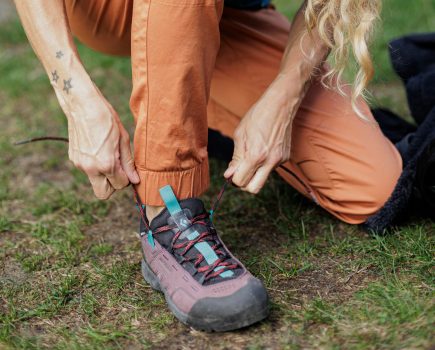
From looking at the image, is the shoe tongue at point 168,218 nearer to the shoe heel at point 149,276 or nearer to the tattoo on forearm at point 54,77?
the shoe heel at point 149,276

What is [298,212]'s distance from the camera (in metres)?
1.90

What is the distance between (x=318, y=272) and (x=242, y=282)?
0.28 meters

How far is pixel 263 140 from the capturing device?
5.03ft

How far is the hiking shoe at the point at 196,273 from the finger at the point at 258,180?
0.39 ft

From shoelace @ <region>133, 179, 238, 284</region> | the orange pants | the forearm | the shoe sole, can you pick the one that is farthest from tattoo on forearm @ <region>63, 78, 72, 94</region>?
the shoe sole

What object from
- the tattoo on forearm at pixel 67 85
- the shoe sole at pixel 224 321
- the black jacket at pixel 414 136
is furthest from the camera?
the black jacket at pixel 414 136

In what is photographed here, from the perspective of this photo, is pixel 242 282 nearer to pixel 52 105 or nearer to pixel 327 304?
pixel 327 304

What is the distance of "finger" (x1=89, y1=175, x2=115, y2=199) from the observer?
144 cm

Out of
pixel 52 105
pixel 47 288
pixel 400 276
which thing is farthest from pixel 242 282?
pixel 52 105

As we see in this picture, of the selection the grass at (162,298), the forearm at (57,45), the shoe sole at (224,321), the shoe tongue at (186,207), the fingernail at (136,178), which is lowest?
the grass at (162,298)

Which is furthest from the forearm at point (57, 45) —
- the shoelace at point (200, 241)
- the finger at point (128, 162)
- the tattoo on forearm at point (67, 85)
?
the shoelace at point (200, 241)

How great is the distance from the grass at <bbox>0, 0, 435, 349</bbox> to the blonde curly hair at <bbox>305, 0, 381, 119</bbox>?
409mm

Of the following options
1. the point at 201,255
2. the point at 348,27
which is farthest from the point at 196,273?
the point at 348,27

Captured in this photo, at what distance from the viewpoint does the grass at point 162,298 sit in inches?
53.2
